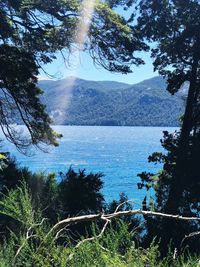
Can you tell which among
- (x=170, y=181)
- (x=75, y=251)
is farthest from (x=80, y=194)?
(x=75, y=251)

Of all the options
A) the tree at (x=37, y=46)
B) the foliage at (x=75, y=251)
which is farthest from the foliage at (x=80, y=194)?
the foliage at (x=75, y=251)

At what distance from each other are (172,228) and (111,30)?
6.45m

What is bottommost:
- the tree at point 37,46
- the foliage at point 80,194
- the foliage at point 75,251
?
the foliage at point 80,194

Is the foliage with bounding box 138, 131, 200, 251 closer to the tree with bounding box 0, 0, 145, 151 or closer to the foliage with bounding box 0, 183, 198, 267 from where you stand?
the tree with bounding box 0, 0, 145, 151

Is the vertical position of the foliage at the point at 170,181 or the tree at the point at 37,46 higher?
the tree at the point at 37,46

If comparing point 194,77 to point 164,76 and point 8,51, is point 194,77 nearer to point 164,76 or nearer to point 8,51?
point 164,76

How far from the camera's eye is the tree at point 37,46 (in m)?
13.7

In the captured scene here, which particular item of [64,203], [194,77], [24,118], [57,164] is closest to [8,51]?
[24,118]

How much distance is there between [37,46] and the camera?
1552 cm

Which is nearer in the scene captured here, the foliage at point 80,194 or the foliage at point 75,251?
the foliage at point 75,251

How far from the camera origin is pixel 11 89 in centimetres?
1520

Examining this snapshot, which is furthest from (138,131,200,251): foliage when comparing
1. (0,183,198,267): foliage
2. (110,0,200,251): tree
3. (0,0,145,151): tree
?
(0,183,198,267): foliage

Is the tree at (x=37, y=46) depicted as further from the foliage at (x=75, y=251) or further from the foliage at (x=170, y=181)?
the foliage at (x=75, y=251)

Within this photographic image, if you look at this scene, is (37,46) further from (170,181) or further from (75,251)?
(75,251)
